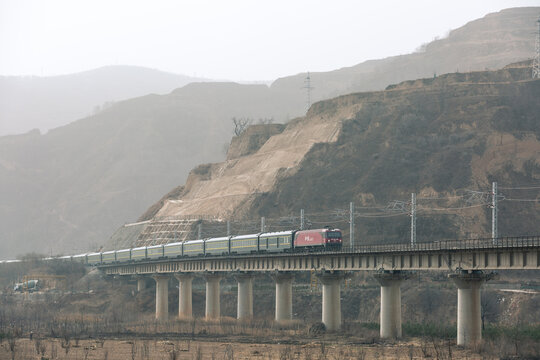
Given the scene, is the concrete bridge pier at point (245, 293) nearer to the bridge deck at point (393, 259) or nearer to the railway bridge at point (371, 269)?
the railway bridge at point (371, 269)

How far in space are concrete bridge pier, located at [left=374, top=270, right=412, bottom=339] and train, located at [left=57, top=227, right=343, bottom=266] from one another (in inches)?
517

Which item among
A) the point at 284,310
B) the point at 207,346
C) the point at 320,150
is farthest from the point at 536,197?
the point at 207,346

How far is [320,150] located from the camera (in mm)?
173250

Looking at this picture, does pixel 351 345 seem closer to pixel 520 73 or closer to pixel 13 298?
pixel 13 298

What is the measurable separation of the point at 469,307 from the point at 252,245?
4073 centimetres

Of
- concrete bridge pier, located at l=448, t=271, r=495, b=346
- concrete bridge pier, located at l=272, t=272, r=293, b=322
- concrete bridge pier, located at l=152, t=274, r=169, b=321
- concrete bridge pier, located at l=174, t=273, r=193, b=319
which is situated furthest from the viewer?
concrete bridge pier, located at l=152, t=274, r=169, b=321

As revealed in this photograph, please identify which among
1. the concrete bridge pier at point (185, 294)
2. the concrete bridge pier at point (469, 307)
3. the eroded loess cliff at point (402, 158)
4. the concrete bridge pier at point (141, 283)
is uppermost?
the eroded loess cliff at point (402, 158)

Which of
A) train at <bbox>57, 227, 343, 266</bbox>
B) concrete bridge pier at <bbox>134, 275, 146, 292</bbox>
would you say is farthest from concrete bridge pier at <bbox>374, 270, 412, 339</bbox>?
concrete bridge pier at <bbox>134, 275, 146, 292</bbox>

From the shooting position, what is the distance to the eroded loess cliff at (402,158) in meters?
143

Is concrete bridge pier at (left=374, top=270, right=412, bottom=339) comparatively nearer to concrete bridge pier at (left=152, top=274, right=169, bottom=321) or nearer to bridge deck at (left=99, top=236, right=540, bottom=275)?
bridge deck at (left=99, top=236, right=540, bottom=275)

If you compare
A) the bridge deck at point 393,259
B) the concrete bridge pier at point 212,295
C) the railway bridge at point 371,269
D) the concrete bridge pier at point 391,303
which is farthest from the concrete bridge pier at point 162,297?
the concrete bridge pier at point 391,303

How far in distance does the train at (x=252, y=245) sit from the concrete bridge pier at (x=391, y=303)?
13125 mm

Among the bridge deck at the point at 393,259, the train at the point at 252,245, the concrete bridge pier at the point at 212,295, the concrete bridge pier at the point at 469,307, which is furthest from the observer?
the concrete bridge pier at the point at 212,295

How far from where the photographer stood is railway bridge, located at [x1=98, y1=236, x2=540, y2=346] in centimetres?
7150
